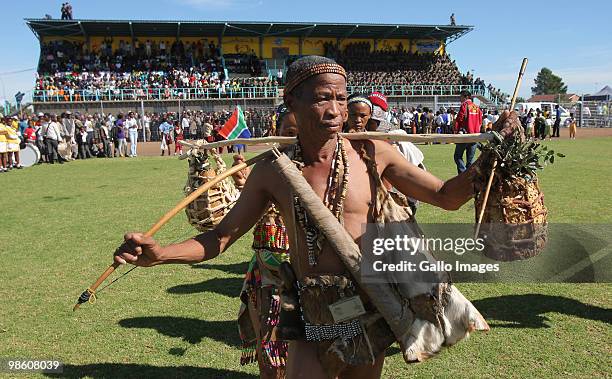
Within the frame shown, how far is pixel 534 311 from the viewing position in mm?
5223

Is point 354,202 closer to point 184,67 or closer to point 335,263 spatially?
point 335,263

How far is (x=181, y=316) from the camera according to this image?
5.48m

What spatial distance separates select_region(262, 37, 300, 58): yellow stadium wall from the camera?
46.9 metres

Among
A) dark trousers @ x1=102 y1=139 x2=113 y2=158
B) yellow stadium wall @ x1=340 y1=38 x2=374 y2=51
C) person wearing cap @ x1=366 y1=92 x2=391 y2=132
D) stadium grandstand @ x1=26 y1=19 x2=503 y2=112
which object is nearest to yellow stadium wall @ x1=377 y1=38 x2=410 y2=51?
stadium grandstand @ x1=26 y1=19 x2=503 y2=112

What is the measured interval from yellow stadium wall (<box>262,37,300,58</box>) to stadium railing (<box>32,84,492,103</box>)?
10.1 meters

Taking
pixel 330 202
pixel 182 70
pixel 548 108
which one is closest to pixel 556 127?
pixel 548 108

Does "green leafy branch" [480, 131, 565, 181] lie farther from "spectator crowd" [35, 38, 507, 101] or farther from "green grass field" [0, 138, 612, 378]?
"spectator crowd" [35, 38, 507, 101]

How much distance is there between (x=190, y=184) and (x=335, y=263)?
69.5 inches

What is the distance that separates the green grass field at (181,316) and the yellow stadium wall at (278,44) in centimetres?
3877

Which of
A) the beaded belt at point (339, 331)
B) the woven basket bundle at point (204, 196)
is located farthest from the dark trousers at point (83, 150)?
the beaded belt at point (339, 331)

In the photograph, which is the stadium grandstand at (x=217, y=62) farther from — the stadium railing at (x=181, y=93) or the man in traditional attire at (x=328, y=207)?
the man in traditional attire at (x=328, y=207)

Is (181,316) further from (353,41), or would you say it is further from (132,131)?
(353,41)

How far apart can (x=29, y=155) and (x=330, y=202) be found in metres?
21.1

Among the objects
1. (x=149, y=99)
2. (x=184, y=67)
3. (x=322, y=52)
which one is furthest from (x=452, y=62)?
(x=149, y=99)
